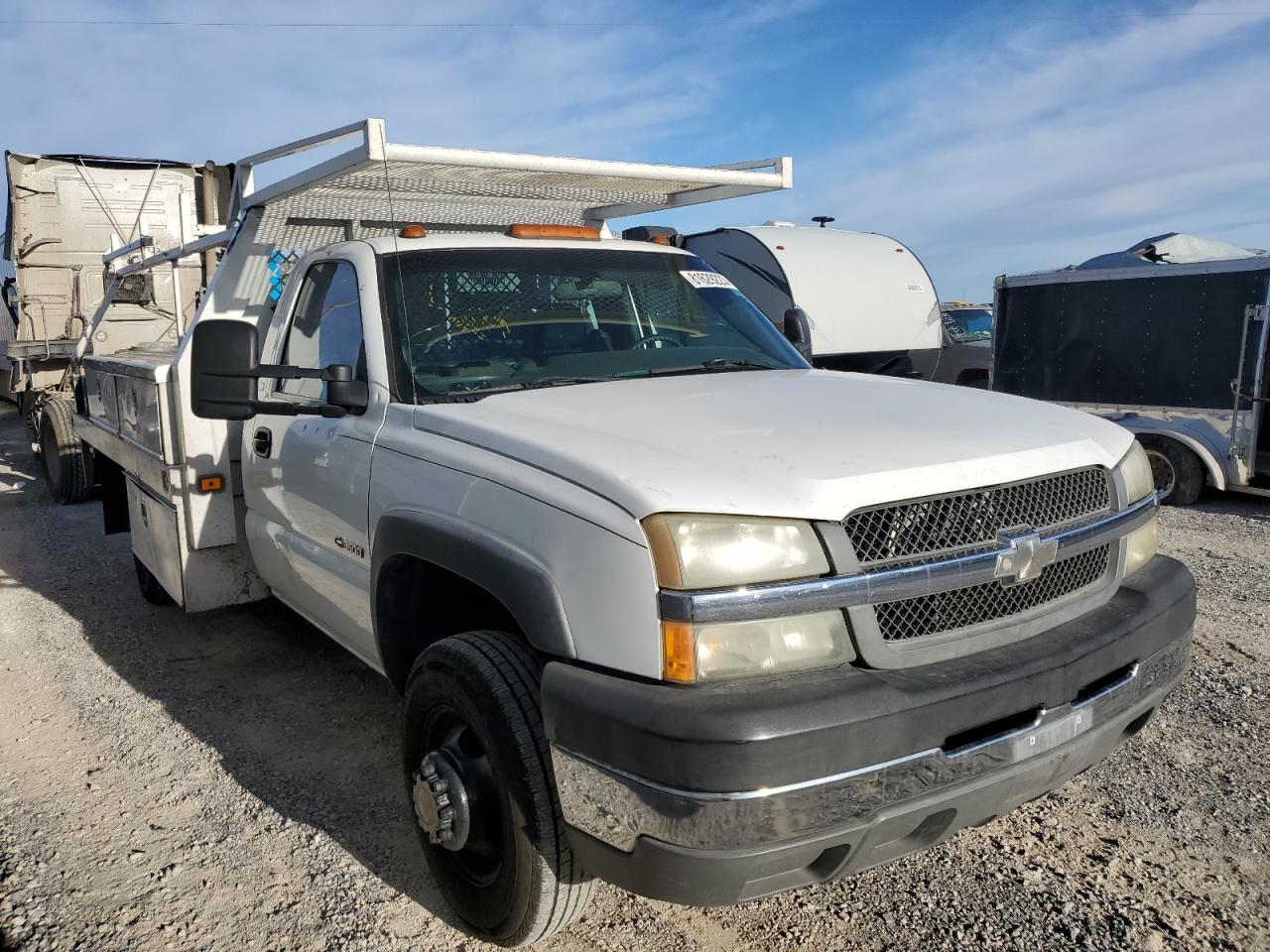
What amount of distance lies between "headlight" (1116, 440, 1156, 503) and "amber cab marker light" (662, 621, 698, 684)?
4.95 feet

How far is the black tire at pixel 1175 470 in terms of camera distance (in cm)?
878

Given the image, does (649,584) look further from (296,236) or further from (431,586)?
(296,236)

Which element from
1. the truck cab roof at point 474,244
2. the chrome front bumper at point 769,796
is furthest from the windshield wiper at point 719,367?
the chrome front bumper at point 769,796

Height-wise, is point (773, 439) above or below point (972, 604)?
above

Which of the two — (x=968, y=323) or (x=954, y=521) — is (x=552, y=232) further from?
(x=968, y=323)

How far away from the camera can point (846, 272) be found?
508 inches

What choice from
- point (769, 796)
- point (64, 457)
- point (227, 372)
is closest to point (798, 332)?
point (227, 372)

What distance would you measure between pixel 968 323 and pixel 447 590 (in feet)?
47.9

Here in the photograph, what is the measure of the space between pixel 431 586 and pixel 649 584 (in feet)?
3.87

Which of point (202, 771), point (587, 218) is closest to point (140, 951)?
point (202, 771)

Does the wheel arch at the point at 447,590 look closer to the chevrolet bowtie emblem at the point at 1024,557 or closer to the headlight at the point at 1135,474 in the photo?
the chevrolet bowtie emblem at the point at 1024,557

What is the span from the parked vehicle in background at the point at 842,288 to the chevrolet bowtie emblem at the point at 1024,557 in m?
9.82

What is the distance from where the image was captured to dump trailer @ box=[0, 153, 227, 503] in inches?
436

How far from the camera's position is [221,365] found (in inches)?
119
